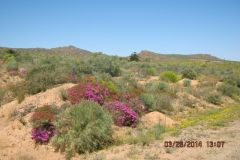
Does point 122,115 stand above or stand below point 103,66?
below

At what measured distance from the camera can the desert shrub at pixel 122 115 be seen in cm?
1027

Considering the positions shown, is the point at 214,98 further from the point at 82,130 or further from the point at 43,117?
the point at 43,117

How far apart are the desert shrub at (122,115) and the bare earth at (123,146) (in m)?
1.00

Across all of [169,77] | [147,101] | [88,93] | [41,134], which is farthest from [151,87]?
[41,134]

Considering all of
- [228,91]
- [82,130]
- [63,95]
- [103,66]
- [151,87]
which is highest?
[103,66]

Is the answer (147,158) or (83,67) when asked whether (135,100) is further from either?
(83,67)

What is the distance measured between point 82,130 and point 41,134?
1.92 m

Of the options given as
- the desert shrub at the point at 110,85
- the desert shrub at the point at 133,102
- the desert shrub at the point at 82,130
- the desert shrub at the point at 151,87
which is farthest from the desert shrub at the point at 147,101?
the desert shrub at the point at 82,130

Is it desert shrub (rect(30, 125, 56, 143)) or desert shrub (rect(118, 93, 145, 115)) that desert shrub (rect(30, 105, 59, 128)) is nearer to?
desert shrub (rect(30, 125, 56, 143))

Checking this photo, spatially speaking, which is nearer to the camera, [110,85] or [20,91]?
[20,91]

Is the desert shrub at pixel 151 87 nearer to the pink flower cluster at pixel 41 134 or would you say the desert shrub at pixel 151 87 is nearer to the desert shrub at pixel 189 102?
the desert shrub at pixel 189 102

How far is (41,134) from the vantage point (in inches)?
340

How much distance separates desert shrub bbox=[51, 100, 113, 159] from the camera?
299 inches

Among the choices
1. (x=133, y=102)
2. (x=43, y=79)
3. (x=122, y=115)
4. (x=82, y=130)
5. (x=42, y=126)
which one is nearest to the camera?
(x=82, y=130)
